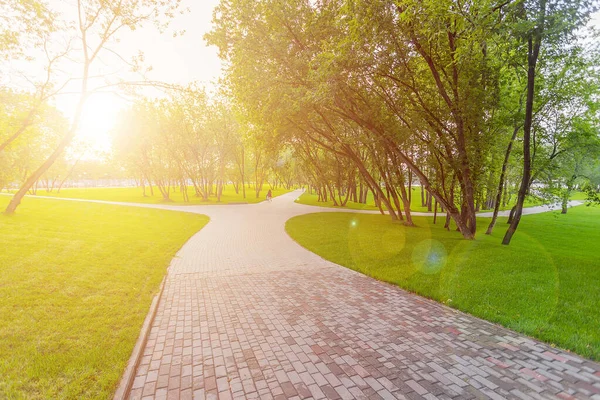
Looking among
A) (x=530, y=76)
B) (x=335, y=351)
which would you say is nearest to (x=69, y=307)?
(x=335, y=351)

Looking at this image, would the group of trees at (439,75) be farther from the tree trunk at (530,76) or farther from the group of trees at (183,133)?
the group of trees at (183,133)

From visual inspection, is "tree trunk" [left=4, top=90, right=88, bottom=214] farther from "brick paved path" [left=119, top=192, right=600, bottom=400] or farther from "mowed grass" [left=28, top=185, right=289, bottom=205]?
"mowed grass" [left=28, top=185, right=289, bottom=205]

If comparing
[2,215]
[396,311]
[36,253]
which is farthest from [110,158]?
[396,311]

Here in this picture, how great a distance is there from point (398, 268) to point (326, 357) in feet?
17.1

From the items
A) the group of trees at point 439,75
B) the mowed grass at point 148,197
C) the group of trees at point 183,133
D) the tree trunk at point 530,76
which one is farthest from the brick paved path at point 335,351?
the mowed grass at point 148,197

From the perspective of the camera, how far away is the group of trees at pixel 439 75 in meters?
8.63

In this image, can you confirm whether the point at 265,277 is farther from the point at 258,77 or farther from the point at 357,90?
the point at 357,90

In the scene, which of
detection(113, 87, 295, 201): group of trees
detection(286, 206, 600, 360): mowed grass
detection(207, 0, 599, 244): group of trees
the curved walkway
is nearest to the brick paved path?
the curved walkway

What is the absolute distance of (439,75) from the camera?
13172 mm

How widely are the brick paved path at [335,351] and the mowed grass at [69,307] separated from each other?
54 centimetres

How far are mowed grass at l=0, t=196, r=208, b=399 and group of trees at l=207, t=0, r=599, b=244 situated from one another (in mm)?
7951

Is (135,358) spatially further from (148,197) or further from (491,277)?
(148,197)

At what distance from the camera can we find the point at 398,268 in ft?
28.7

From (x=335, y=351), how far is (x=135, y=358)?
2.89 m
